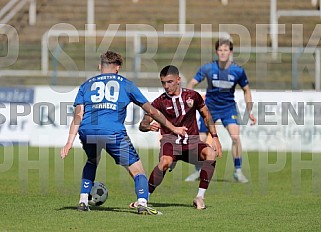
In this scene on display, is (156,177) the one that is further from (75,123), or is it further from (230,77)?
(230,77)

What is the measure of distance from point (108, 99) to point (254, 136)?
12.5 metres

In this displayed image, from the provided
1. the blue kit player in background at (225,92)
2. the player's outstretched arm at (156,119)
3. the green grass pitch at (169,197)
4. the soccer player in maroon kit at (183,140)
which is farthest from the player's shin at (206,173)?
the blue kit player in background at (225,92)

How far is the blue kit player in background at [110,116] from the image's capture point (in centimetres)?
1086

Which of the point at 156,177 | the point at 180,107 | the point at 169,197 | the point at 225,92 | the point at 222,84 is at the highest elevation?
the point at 222,84

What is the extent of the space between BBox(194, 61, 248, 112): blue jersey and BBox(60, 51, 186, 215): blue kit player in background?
5.72 meters

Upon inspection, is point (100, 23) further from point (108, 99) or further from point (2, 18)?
point (108, 99)

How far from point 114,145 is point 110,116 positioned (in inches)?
14.4

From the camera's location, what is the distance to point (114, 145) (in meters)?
10.9

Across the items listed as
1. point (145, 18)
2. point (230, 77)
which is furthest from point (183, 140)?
point (145, 18)

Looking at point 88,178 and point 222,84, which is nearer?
point 88,178

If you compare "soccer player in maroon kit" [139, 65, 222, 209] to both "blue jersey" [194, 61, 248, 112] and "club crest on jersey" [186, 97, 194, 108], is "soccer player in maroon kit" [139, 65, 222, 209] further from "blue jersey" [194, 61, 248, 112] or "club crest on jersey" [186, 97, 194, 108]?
"blue jersey" [194, 61, 248, 112]

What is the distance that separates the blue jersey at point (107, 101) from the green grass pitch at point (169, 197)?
1084mm

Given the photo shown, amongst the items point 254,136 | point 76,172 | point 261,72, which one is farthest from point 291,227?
point 261,72

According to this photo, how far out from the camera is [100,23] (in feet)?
101
